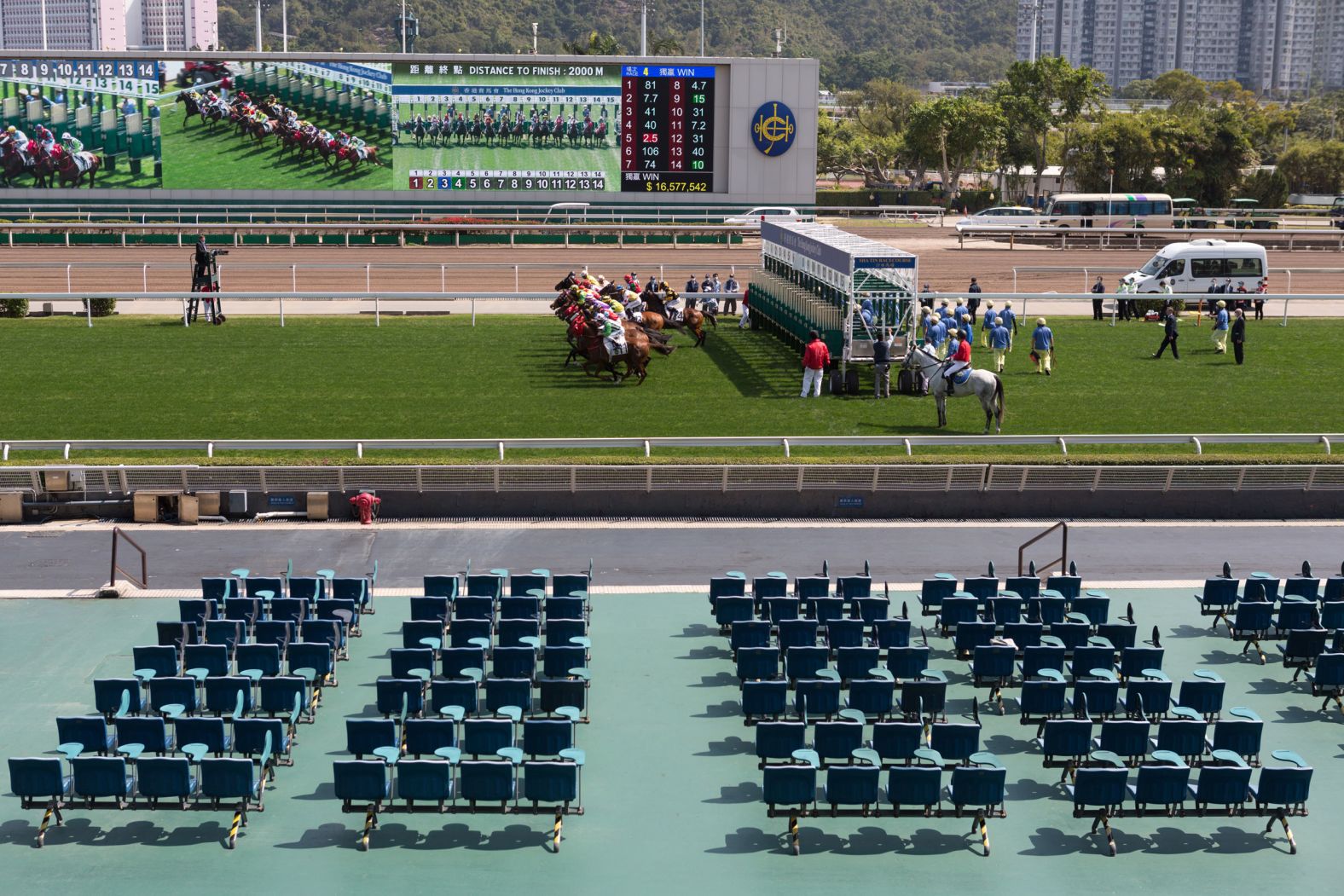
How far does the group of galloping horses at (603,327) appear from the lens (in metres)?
29.7

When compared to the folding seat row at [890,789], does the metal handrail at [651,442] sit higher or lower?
higher

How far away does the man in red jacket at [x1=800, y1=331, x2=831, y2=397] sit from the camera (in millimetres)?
28672

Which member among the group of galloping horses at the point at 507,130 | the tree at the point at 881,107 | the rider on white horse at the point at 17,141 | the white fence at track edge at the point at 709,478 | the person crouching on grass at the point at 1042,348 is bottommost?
the white fence at track edge at the point at 709,478

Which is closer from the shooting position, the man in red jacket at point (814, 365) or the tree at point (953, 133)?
the man in red jacket at point (814, 365)

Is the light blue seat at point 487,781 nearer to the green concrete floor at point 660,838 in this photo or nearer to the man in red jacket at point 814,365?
the green concrete floor at point 660,838

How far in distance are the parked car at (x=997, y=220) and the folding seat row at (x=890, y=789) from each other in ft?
144

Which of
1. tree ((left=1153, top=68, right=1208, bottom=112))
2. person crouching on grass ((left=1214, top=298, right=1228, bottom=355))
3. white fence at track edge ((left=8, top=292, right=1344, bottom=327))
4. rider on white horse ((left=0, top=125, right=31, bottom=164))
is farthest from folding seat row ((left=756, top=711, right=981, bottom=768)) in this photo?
tree ((left=1153, top=68, right=1208, bottom=112))

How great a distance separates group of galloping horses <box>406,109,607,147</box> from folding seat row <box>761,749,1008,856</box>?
46332 millimetres

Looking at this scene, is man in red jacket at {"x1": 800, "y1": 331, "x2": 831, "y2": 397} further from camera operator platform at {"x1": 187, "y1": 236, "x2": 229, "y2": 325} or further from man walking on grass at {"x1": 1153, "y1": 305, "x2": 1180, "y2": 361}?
camera operator platform at {"x1": 187, "y1": 236, "x2": 229, "y2": 325}

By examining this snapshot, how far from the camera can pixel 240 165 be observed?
187 feet

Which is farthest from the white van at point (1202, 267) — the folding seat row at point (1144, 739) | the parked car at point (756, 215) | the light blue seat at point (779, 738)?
the light blue seat at point (779, 738)

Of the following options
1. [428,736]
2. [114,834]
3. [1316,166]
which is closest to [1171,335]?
[428,736]

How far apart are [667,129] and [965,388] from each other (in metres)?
32.8

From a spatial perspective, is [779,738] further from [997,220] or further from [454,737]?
[997,220]
